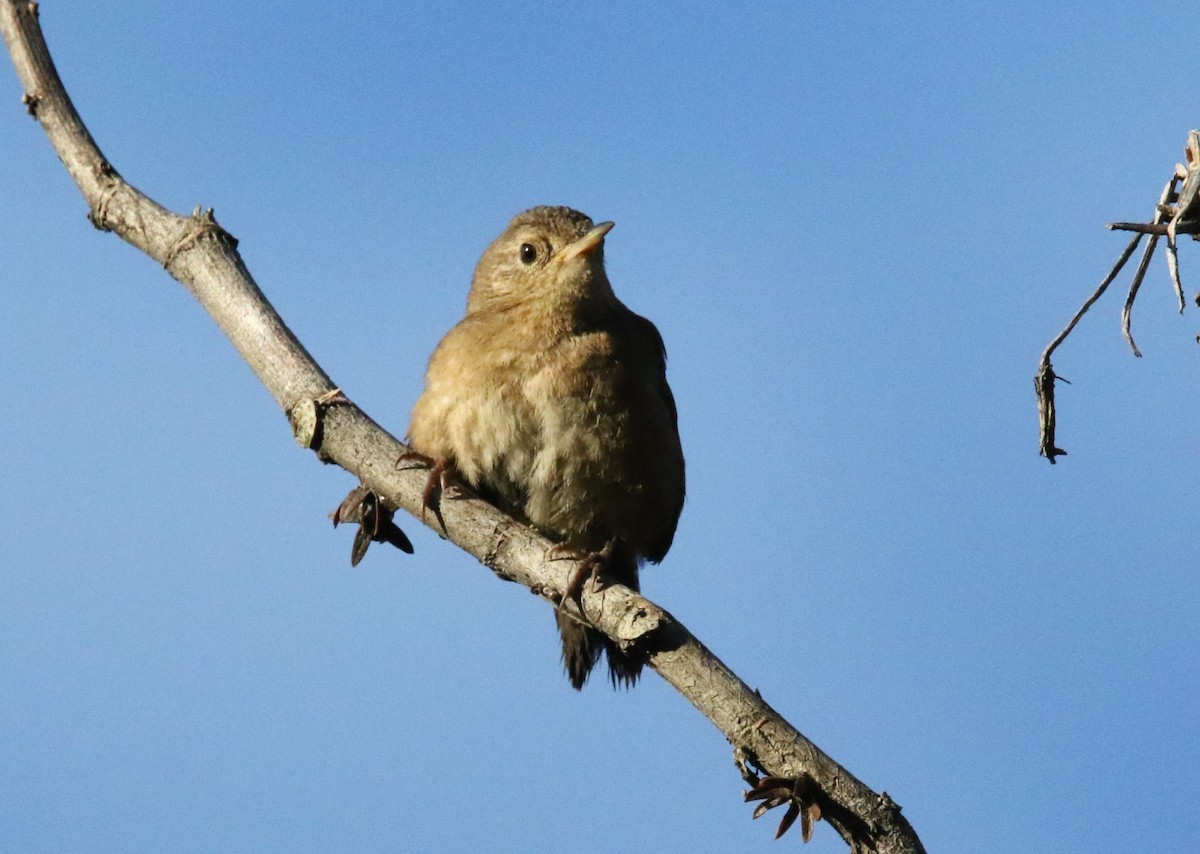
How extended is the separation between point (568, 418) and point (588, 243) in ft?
2.76

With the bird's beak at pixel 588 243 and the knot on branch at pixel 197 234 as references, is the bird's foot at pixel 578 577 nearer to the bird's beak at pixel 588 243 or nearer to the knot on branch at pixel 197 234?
the knot on branch at pixel 197 234

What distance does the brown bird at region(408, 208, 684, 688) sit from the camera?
15.4ft

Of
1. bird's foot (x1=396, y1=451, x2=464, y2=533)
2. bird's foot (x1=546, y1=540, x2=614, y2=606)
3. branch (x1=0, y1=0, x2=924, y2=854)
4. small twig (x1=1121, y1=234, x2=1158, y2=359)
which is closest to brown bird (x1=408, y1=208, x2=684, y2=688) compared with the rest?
bird's foot (x1=396, y1=451, x2=464, y2=533)

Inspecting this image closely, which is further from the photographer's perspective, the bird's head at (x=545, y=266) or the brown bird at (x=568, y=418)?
the bird's head at (x=545, y=266)

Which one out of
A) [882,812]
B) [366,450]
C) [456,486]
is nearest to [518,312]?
[456,486]

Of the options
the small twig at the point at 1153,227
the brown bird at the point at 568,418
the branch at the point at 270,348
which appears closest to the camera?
the small twig at the point at 1153,227

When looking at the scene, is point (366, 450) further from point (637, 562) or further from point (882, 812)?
point (637, 562)

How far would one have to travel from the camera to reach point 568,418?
470 cm

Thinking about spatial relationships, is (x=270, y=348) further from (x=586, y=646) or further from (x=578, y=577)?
(x=586, y=646)

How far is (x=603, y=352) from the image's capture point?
4.89 m

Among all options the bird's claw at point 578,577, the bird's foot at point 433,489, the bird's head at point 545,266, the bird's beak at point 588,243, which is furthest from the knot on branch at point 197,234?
the bird's beak at point 588,243

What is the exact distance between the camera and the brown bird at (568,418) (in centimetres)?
468

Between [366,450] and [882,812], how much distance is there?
1599 mm

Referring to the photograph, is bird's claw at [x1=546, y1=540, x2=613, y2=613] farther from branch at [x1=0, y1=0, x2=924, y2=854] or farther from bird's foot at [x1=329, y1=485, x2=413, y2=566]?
bird's foot at [x1=329, y1=485, x2=413, y2=566]
